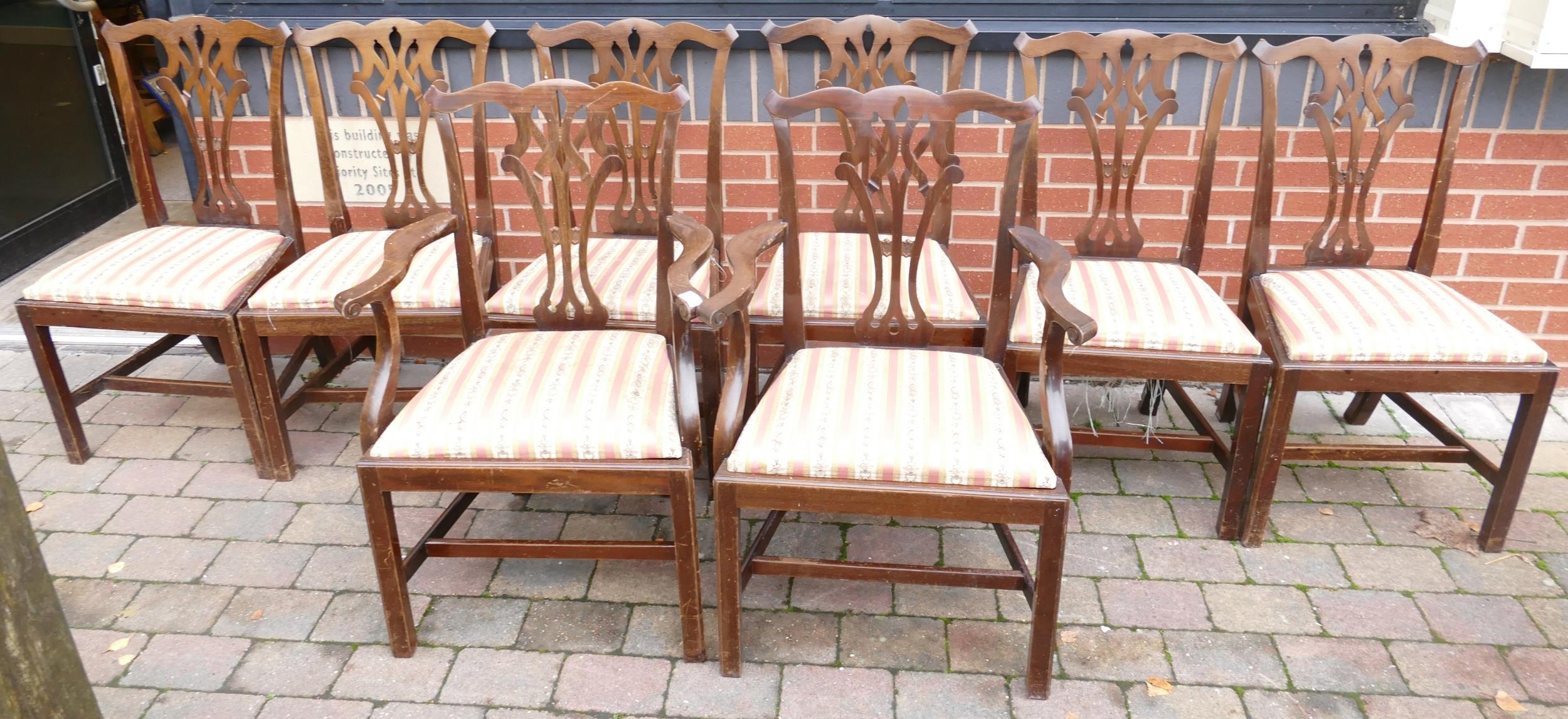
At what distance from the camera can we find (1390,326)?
2.45 metres

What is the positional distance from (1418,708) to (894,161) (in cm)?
148

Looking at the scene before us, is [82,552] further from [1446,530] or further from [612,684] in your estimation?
[1446,530]

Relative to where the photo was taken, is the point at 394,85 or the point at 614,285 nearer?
the point at 614,285

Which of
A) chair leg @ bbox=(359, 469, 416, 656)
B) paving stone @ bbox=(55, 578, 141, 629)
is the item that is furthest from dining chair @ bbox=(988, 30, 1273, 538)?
paving stone @ bbox=(55, 578, 141, 629)

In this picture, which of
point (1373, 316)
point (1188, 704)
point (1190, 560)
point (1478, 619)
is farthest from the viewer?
point (1190, 560)

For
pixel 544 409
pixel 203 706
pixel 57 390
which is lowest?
pixel 203 706

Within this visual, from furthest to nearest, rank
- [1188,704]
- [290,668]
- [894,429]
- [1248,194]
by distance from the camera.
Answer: [1248,194], [290,668], [1188,704], [894,429]

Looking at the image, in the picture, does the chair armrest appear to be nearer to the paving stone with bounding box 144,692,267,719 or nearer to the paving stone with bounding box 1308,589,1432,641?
the paving stone with bounding box 144,692,267,719

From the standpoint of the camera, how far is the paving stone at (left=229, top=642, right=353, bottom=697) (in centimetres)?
221

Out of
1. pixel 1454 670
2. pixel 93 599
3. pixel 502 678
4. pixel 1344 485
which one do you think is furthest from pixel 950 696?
pixel 93 599

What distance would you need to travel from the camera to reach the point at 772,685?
2205 mm

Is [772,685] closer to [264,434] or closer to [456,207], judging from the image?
[456,207]

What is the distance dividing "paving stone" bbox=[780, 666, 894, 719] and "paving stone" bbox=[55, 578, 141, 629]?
1.50 metres

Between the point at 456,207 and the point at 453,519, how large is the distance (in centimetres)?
71
